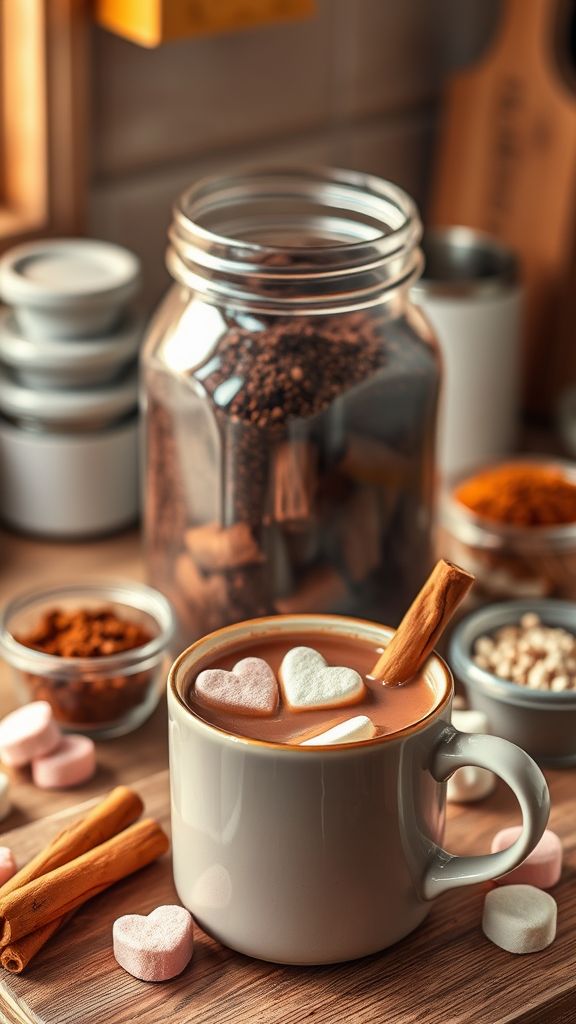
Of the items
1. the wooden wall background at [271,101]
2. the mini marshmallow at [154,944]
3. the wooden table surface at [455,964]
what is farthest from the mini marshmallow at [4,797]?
the wooden wall background at [271,101]

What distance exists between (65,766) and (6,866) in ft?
0.30

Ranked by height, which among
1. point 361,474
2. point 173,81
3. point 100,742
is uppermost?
point 173,81

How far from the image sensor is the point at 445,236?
1.15 m

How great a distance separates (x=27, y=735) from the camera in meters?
0.74

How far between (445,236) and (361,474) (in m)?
0.39

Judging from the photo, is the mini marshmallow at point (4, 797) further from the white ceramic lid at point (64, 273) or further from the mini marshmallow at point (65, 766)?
the white ceramic lid at point (64, 273)

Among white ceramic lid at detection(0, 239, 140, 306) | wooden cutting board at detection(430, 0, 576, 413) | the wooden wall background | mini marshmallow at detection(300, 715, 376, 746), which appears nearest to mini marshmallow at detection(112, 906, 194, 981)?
mini marshmallow at detection(300, 715, 376, 746)

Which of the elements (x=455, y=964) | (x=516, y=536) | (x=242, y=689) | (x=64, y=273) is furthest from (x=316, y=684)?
(x=64, y=273)

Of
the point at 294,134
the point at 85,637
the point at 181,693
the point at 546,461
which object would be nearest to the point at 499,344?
the point at 546,461

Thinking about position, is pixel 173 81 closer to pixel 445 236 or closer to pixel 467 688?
pixel 445 236

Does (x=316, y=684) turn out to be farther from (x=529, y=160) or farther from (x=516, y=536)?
(x=529, y=160)

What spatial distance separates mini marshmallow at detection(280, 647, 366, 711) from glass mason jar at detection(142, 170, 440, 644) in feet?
0.59

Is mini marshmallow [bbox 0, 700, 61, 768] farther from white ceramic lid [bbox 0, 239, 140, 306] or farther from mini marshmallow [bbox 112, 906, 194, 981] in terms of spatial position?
white ceramic lid [bbox 0, 239, 140, 306]

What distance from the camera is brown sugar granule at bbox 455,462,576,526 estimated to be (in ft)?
3.07
